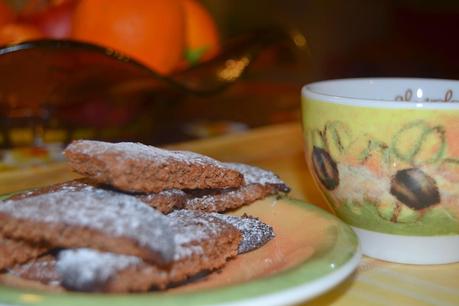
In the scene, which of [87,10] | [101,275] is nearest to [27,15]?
[87,10]

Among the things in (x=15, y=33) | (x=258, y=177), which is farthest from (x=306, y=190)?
(x=15, y=33)

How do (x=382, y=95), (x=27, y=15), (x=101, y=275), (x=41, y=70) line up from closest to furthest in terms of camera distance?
(x=101, y=275) → (x=382, y=95) → (x=41, y=70) → (x=27, y=15)

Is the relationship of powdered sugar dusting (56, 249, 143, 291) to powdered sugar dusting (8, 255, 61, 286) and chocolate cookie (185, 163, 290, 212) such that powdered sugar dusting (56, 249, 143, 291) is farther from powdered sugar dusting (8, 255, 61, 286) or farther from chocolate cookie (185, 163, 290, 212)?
chocolate cookie (185, 163, 290, 212)

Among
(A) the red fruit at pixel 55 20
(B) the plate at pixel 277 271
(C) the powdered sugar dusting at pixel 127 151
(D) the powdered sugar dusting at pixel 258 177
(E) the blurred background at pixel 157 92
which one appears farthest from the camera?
(A) the red fruit at pixel 55 20

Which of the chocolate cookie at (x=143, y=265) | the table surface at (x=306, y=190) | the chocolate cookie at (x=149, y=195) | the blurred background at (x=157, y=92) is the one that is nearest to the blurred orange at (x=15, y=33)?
the blurred background at (x=157, y=92)

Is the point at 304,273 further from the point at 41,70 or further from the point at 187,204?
the point at 41,70

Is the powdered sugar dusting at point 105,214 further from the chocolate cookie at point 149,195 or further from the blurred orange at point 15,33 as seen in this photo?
the blurred orange at point 15,33

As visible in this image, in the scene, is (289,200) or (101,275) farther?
(289,200)

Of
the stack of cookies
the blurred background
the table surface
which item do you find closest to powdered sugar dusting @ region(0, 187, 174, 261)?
A: the stack of cookies
